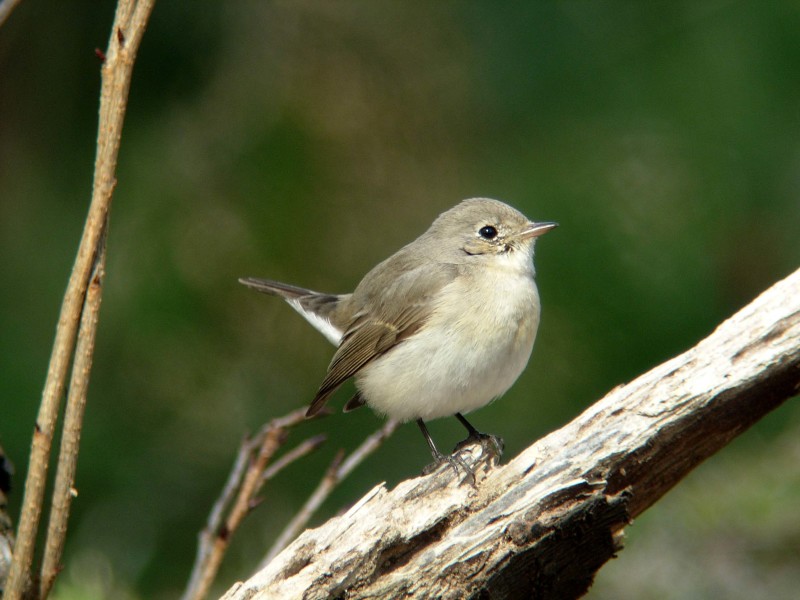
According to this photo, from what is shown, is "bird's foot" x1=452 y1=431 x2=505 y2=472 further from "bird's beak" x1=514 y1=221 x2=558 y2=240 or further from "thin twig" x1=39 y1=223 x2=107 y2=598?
"thin twig" x1=39 y1=223 x2=107 y2=598

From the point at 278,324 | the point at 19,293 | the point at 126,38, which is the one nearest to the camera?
the point at 126,38

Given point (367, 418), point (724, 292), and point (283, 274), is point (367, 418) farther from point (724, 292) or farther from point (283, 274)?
point (724, 292)

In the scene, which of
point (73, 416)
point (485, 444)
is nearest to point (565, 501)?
point (485, 444)

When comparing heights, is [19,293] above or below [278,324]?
above

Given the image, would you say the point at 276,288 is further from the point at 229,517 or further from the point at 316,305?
the point at 229,517

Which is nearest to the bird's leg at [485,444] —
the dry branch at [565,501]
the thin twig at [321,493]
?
the thin twig at [321,493]

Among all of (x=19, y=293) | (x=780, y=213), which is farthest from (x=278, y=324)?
(x=780, y=213)

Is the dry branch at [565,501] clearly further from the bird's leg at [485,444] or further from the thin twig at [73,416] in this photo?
the thin twig at [73,416]
